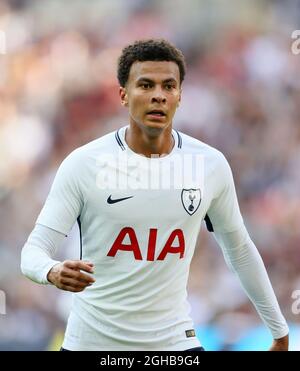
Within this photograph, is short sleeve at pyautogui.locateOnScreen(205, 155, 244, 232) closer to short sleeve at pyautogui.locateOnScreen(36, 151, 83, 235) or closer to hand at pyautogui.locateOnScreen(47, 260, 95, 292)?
short sleeve at pyautogui.locateOnScreen(36, 151, 83, 235)

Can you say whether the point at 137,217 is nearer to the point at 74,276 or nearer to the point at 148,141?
the point at 148,141

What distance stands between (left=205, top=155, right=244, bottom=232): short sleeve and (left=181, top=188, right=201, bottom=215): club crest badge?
0.44 ft

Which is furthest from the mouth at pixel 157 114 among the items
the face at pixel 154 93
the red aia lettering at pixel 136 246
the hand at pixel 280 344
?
the hand at pixel 280 344

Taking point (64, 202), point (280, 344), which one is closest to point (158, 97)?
point (64, 202)

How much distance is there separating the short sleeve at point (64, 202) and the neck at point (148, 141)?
30cm

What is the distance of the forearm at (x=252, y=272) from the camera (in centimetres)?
395

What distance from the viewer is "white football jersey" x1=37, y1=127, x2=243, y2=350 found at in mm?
3592

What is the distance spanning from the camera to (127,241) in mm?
3607

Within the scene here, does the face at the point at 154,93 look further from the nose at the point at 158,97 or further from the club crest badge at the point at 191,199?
the club crest badge at the point at 191,199

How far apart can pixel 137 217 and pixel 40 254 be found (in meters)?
0.49

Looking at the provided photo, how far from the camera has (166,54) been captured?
12.4ft

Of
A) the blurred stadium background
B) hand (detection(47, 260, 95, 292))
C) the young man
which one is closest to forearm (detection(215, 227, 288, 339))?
the young man
